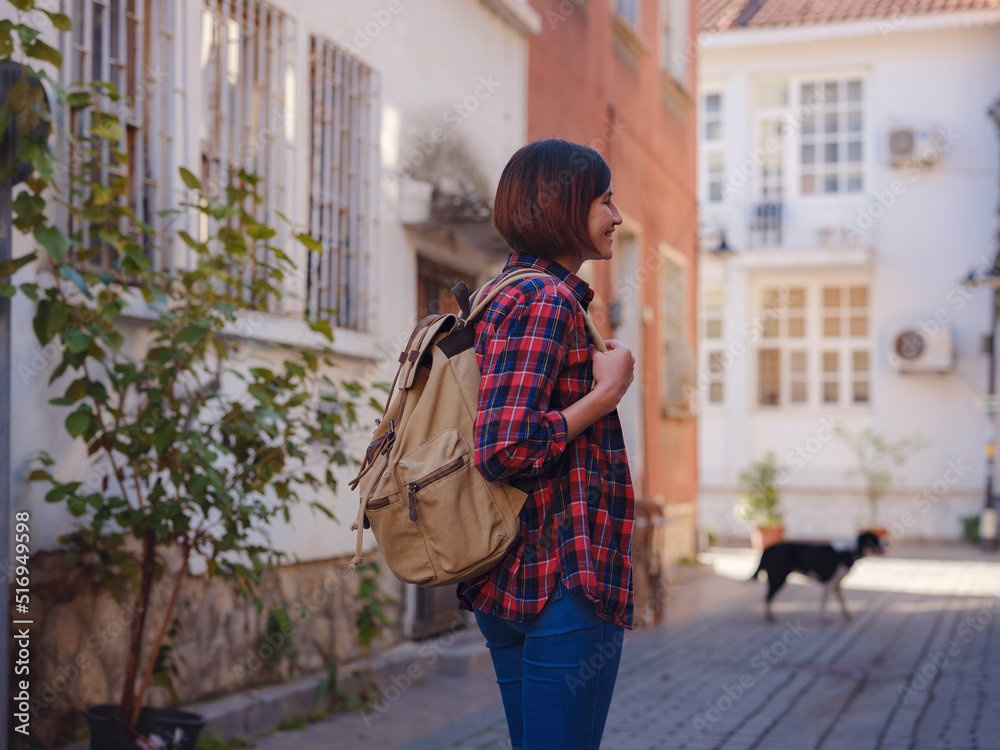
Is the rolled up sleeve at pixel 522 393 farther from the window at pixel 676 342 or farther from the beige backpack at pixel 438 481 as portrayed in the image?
the window at pixel 676 342

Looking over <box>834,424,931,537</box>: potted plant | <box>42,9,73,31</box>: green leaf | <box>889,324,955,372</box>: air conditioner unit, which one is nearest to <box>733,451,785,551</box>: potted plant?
<box>834,424,931,537</box>: potted plant

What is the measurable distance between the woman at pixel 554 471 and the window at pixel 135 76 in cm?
311

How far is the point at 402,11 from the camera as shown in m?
8.00

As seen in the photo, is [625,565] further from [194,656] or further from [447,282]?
[447,282]

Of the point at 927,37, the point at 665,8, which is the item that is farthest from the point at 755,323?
the point at 665,8

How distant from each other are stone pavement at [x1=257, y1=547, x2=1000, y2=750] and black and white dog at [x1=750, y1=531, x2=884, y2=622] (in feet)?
1.06

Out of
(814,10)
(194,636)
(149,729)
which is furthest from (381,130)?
(814,10)

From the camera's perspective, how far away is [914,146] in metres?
21.0

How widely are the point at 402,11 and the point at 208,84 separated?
235 centimetres

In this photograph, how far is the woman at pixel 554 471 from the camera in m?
2.16

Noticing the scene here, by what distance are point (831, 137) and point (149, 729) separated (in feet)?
65.8

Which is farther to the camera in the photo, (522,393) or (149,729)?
(149,729)

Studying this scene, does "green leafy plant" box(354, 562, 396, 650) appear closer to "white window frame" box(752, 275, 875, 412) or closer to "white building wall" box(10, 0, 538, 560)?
"white building wall" box(10, 0, 538, 560)

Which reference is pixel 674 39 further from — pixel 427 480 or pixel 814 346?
Result: pixel 427 480
